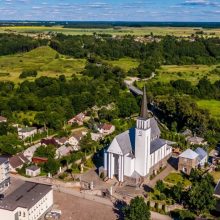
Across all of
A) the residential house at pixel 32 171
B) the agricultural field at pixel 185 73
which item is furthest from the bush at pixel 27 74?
the residential house at pixel 32 171

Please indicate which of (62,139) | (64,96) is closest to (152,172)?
(62,139)

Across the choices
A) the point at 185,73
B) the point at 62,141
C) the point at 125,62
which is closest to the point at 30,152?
the point at 62,141

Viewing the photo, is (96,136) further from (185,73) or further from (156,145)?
(185,73)

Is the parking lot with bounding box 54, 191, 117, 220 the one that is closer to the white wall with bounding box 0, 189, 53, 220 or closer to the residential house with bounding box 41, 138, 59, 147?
the white wall with bounding box 0, 189, 53, 220

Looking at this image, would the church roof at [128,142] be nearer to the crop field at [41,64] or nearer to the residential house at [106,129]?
the residential house at [106,129]

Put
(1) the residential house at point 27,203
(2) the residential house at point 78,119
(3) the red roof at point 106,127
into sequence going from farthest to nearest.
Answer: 1. (2) the residential house at point 78,119
2. (3) the red roof at point 106,127
3. (1) the residential house at point 27,203

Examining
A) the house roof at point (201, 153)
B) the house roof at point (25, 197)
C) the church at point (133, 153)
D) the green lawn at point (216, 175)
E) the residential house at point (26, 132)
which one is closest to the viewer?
the house roof at point (25, 197)
